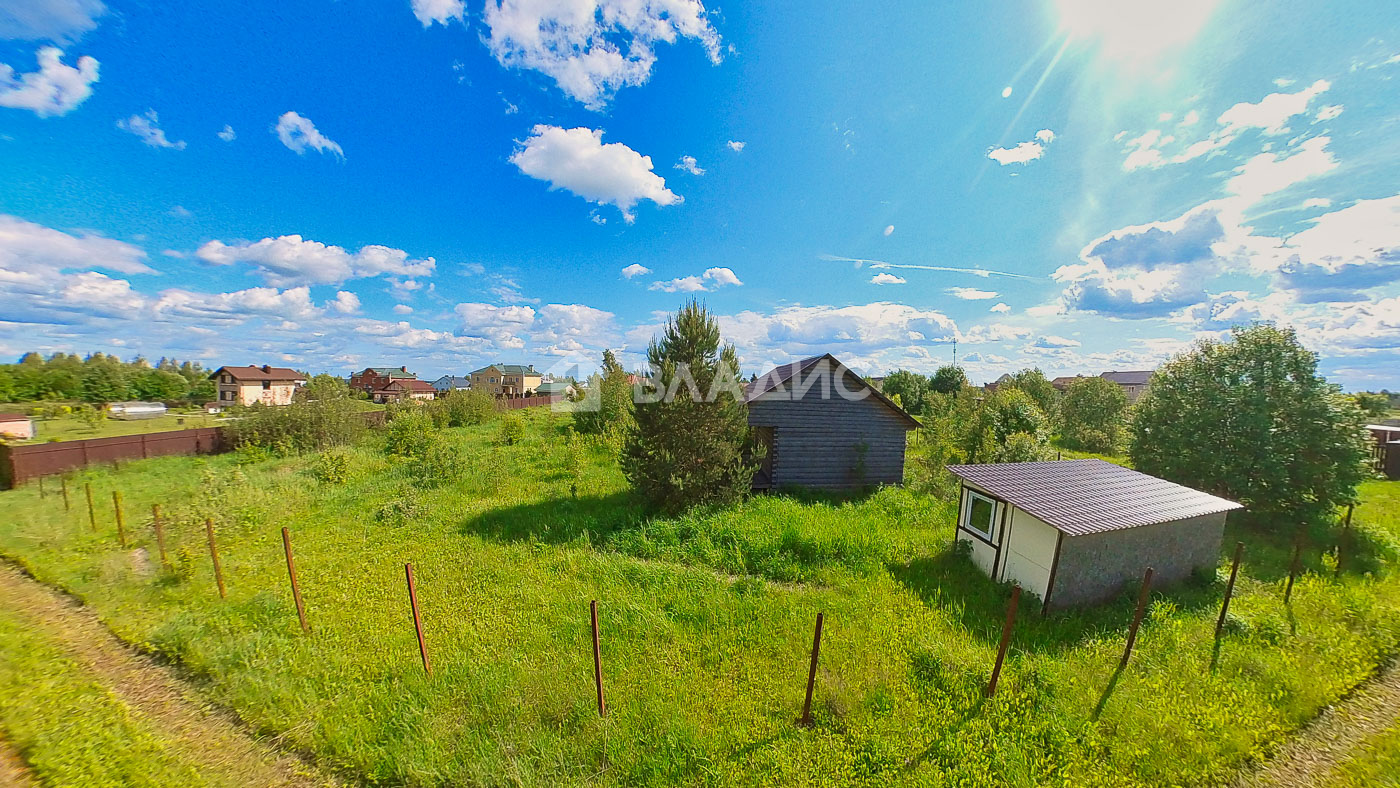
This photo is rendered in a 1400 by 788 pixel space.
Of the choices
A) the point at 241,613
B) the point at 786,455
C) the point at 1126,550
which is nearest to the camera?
the point at 241,613

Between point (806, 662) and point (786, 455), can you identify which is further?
point (786, 455)

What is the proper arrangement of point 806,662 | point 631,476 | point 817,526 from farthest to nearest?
point 631,476, point 817,526, point 806,662

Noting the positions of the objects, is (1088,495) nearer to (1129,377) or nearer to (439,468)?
(439,468)

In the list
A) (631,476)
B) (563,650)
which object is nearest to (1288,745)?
(563,650)

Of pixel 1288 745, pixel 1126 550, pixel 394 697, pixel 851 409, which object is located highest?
pixel 851 409

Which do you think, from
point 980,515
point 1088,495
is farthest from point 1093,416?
point 980,515

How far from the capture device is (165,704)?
15.2ft

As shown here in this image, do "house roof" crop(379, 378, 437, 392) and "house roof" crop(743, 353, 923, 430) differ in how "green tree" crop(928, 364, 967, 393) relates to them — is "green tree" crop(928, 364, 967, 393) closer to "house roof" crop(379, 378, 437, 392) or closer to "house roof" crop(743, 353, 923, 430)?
"house roof" crop(743, 353, 923, 430)

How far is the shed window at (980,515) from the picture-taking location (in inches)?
299

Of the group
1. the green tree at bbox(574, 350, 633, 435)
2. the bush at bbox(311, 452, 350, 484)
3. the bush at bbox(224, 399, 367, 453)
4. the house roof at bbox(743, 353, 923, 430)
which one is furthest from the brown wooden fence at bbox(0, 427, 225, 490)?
the house roof at bbox(743, 353, 923, 430)

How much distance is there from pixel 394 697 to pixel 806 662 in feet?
15.5

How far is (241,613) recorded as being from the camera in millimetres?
6039

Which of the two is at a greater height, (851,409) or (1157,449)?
(851,409)

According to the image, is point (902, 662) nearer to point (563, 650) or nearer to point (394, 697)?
point (563, 650)
